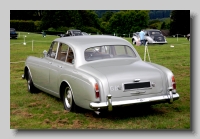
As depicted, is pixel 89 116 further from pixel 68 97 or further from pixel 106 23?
pixel 106 23

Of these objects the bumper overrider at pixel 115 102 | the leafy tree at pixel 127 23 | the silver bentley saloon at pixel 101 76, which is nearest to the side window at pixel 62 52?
the silver bentley saloon at pixel 101 76

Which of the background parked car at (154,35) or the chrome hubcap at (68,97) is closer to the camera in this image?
the chrome hubcap at (68,97)

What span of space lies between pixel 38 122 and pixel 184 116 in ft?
8.29

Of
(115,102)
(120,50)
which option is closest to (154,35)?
(120,50)

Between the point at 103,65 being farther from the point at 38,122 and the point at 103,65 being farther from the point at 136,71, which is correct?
the point at 38,122

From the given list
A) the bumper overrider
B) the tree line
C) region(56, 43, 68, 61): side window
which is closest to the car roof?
region(56, 43, 68, 61): side window

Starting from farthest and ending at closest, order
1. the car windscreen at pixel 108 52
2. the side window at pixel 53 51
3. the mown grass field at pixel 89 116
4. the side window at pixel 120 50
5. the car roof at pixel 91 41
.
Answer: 1. the side window at pixel 53 51
2. the side window at pixel 120 50
3. the car roof at pixel 91 41
4. the car windscreen at pixel 108 52
5. the mown grass field at pixel 89 116

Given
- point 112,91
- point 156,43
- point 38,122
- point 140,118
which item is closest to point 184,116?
point 140,118

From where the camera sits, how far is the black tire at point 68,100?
7633 millimetres

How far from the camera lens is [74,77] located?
7.38 m

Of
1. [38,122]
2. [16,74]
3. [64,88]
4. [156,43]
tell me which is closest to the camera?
[38,122]

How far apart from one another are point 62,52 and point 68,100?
1.12 metres

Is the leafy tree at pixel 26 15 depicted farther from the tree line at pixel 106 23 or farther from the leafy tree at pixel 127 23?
the leafy tree at pixel 127 23

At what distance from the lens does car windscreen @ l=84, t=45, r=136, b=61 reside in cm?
788
